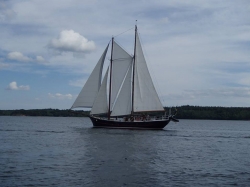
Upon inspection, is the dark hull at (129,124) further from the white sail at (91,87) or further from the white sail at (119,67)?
the white sail at (91,87)

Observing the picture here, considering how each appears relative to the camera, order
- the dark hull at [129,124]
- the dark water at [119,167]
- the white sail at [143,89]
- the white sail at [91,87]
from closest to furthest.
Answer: the dark water at [119,167] < the white sail at [143,89] < the dark hull at [129,124] < the white sail at [91,87]

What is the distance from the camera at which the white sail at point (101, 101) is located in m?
66.6

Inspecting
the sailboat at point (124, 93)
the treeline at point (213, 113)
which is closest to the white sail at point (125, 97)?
the sailboat at point (124, 93)

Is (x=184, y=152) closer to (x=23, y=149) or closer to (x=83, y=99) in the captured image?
(x=23, y=149)

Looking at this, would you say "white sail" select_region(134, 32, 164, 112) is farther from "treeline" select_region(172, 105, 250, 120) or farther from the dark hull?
"treeline" select_region(172, 105, 250, 120)

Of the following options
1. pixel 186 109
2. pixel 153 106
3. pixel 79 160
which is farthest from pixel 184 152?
pixel 186 109

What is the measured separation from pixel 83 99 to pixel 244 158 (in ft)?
125

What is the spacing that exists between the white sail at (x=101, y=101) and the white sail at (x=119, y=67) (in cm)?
133

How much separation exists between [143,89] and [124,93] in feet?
11.3

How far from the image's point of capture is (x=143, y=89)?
6544 cm

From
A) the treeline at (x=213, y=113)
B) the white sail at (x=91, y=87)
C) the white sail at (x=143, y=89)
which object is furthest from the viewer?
the treeline at (x=213, y=113)

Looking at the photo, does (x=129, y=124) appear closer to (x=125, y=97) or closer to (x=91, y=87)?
(x=125, y=97)

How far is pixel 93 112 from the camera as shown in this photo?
67.9 m

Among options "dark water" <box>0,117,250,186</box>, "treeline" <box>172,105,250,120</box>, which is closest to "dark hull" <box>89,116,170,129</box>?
"dark water" <box>0,117,250,186</box>
